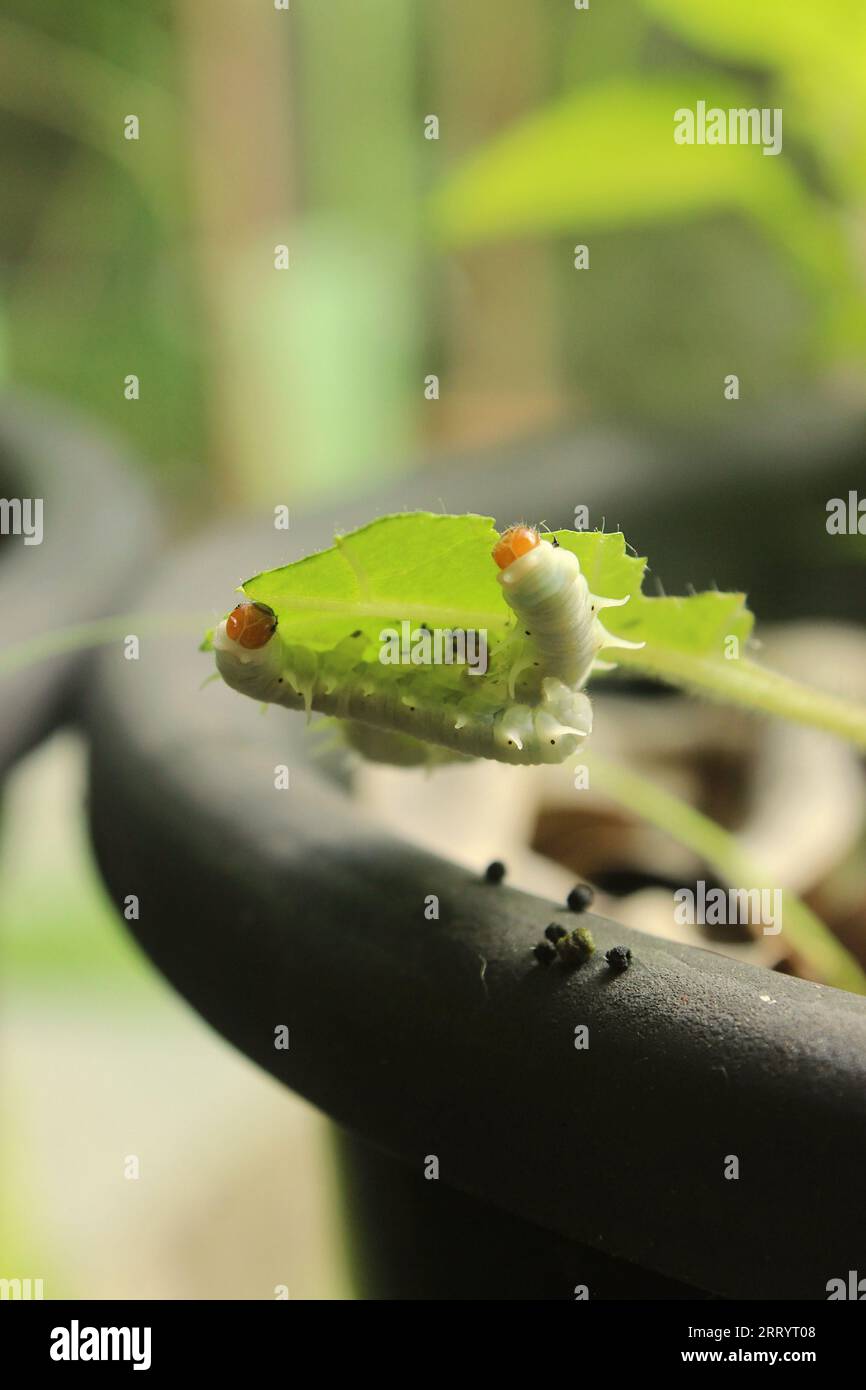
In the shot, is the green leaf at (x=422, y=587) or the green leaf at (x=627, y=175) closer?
the green leaf at (x=422, y=587)

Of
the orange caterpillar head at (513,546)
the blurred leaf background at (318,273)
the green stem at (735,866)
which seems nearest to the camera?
the orange caterpillar head at (513,546)

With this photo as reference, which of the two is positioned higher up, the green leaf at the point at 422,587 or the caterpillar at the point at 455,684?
the green leaf at the point at 422,587

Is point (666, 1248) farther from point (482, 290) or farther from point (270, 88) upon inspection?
point (482, 290)

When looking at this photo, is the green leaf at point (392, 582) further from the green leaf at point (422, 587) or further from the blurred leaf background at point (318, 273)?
the blurred leaf background at point (318, 273)

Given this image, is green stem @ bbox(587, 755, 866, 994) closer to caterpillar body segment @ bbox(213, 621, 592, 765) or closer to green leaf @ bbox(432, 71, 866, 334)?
caterpillar body segment @ bbox(213, 621, 592, 765)

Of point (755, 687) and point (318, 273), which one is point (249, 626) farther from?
point (318, 273)

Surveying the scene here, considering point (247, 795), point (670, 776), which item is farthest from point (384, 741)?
point (670, 776)

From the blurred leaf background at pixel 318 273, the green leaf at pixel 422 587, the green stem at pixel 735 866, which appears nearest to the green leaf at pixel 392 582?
the green leaf at pixel 422 587
